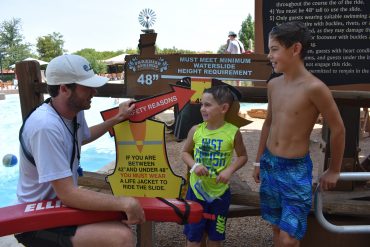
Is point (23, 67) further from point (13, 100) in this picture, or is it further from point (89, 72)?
point (13, 100)

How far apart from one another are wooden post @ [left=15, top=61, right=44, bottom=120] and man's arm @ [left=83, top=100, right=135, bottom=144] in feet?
2.29

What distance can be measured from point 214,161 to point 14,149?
11.8 metres

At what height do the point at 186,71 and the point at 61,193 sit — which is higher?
the point at 186,71

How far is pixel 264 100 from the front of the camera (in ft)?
8.48

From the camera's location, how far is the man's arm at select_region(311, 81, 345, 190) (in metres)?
1.98

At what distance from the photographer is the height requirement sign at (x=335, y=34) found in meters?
2.51

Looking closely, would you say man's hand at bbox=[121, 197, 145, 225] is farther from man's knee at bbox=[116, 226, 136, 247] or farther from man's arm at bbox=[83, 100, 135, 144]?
man's arm at bbox=[83, 100, 135, 144]

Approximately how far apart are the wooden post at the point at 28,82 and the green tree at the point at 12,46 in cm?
5288

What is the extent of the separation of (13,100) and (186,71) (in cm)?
2140

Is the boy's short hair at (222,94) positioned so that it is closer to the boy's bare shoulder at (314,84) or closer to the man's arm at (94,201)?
the boy's bare shoulder at (314,84)

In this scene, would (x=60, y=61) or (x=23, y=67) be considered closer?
(x=60, y=61)

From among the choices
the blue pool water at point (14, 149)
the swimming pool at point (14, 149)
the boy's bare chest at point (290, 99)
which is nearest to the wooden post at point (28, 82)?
the blue pool water at point (14, 149)

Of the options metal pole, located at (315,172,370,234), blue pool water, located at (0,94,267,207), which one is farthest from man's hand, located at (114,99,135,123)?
blue pool water, located at (0,94,267,207)

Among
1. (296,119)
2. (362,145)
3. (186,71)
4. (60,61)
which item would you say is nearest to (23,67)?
(60,61)
